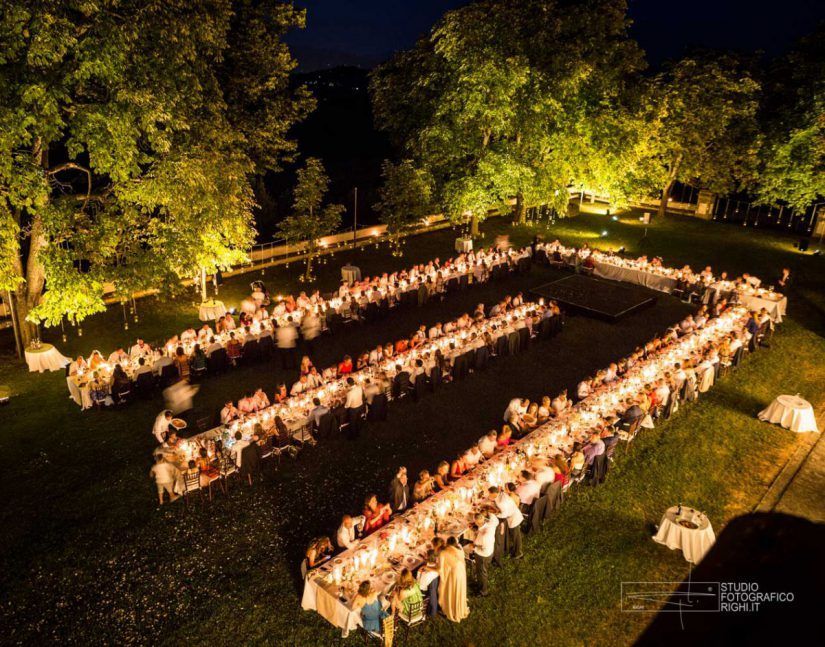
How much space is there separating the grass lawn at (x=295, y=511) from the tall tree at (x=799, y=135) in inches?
682

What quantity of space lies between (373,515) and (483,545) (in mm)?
1914

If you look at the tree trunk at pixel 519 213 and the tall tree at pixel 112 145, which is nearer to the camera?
the tall tree at pixel 112 145

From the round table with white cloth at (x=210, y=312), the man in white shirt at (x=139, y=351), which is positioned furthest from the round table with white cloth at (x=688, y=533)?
the round table with white cloth at (x=210, y=312)


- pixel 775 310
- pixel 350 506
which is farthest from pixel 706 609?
pixel 775 310

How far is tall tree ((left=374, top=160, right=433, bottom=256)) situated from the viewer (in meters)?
26.0

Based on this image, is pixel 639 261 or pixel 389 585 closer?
pixel 389 585

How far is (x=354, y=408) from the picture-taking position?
42.2 feet

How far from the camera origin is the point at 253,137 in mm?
23984

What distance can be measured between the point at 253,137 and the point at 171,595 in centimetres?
1961

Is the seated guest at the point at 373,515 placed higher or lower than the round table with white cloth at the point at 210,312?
lower

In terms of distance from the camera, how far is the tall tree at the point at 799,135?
2997 cm

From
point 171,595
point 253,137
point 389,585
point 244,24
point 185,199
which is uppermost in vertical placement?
point 244,24

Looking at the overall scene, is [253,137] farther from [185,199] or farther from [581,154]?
[581,154]

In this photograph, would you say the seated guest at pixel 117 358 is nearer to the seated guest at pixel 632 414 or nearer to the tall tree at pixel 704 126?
the seated guest at pixel 632 414
